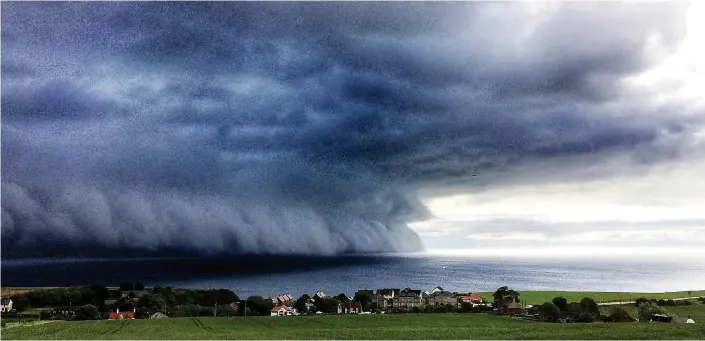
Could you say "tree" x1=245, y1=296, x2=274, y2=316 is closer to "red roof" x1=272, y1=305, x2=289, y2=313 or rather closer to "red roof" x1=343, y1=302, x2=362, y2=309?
"red roof" x1=272, y1=305, x2=289, y2=313

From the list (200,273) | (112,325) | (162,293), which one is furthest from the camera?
(200,273)

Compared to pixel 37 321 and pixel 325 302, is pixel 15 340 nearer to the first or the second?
pixel 37 321

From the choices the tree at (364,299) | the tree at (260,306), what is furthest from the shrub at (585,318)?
the tree at (260,306)

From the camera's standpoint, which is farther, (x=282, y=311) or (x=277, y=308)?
(x=277, y=308)

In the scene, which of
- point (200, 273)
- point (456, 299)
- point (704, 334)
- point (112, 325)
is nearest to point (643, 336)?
point (704, 334)

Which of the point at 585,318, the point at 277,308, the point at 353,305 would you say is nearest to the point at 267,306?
the point at 277,308

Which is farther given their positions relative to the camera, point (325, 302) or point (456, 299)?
point (456, 299)

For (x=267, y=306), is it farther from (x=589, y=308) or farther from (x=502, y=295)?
(x=589, y=308)

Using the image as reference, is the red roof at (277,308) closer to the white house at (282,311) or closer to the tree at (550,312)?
the white house at (282,311)
